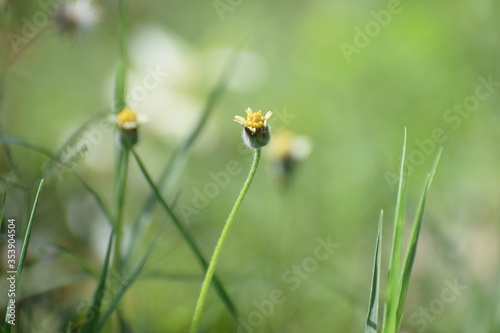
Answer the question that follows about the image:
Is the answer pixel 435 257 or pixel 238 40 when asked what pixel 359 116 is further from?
pixel 238 40

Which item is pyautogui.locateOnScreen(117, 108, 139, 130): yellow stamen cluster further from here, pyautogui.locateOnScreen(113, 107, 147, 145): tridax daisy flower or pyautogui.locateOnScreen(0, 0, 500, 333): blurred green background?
pyautogui.locateOnScreen(0, 0, 500, 333): blurred green background

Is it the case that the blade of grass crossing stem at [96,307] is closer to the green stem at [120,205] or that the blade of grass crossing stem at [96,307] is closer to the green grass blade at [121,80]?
the green stem at [120,205]

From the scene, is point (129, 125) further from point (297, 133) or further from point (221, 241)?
point (297, 133)

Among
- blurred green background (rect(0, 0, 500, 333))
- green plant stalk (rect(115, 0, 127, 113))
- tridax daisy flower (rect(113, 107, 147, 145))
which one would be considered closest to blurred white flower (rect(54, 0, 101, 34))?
blurred green background (rect(0, 0, 500, 333))

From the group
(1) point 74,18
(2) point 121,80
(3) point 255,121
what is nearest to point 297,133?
(1) point 74,18

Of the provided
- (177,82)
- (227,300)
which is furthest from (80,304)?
(177,82)
